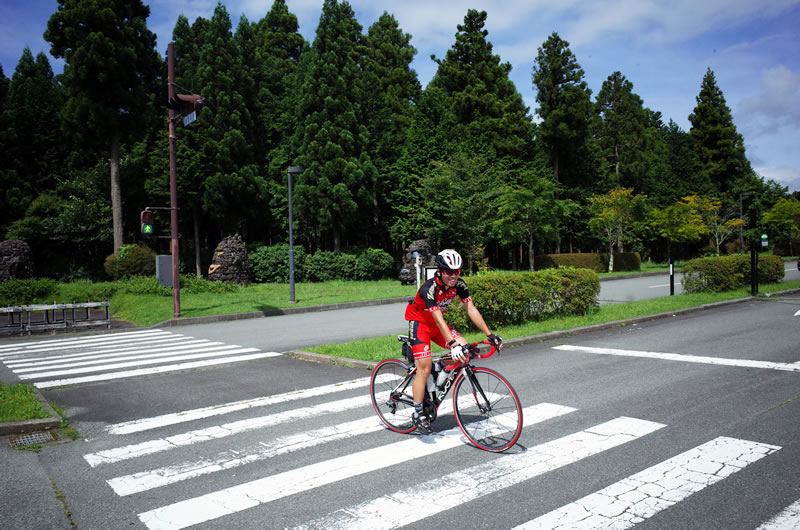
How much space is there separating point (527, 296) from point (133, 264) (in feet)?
76.1

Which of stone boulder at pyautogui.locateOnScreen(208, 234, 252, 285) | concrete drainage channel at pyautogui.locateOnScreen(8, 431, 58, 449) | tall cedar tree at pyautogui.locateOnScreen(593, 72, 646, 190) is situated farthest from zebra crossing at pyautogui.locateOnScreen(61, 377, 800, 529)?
tall cedar tree at pyautogui.locateOnScreen(593, 72, 646, 190)

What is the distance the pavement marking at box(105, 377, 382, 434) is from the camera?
243 inches

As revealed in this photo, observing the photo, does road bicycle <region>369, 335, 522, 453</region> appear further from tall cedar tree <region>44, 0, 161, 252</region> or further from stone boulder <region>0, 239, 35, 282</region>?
tall cedar tree <region>44, 0, 161, 252</region>

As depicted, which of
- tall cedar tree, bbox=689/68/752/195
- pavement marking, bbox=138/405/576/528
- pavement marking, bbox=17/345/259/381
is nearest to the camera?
pavement marking, bbox=138/405/576/528

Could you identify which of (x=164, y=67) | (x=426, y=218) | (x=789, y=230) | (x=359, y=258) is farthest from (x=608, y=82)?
(x=164, y=67)

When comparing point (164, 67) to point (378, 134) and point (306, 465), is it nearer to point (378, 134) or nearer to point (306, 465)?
point (378, 134)

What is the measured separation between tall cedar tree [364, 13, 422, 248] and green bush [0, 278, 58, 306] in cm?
2225

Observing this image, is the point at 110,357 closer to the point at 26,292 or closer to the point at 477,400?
the point at 477,400

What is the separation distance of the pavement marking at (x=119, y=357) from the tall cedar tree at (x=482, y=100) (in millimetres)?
34930

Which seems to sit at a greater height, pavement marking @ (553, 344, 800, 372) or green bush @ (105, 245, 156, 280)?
green bush @ (105, 245, 156, 280)

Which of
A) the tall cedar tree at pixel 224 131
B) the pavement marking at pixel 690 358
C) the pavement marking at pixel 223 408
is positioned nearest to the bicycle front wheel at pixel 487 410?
the pavement marking at pixel 223 408

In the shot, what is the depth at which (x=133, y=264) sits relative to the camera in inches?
1137

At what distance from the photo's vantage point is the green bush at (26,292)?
2095cm

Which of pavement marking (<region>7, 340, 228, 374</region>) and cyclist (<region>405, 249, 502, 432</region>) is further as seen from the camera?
pavement marking (<region>7, 340, 228, 374</region>)
